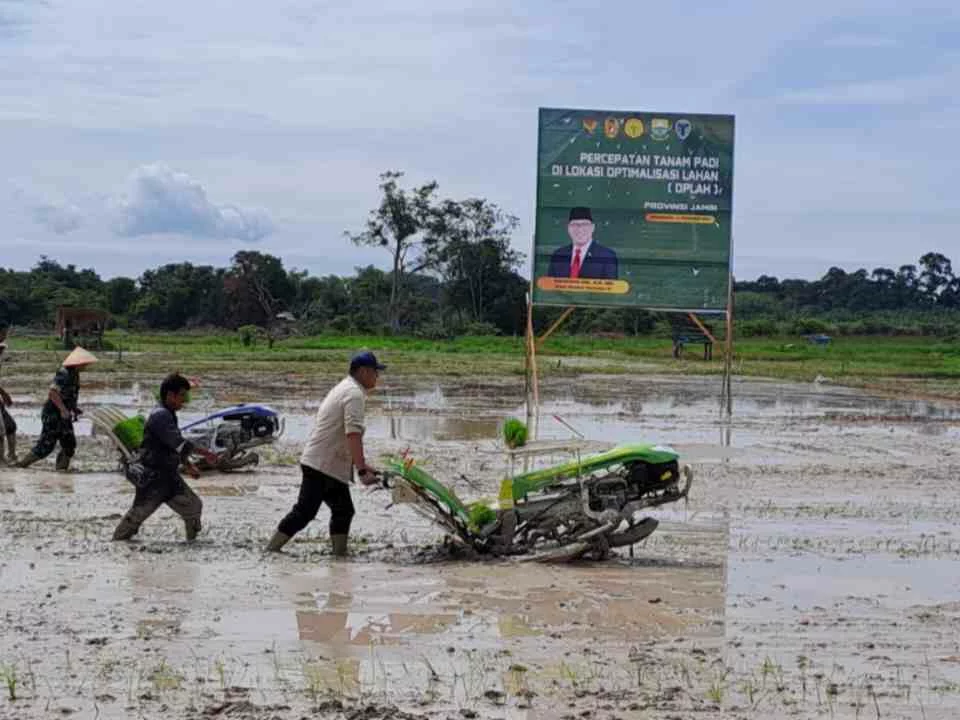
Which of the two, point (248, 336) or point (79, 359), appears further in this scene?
point (248, 336)

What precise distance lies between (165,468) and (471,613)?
10.6 feet

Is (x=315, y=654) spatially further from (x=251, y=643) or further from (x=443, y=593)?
(x=443, y=593)

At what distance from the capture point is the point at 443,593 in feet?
28.7

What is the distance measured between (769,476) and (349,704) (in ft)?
35.0

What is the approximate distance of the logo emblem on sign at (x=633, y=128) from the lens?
21.9 m

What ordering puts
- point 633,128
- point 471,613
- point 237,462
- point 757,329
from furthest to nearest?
point 757,329
point 633,128
point 237,462
point 471,613

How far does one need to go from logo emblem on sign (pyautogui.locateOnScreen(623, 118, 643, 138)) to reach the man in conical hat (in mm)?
10065

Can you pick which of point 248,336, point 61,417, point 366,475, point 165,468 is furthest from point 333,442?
point 248,336

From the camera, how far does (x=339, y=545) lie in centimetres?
991


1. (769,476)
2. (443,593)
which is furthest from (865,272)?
(443,593)

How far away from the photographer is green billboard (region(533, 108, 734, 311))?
21.9 metres

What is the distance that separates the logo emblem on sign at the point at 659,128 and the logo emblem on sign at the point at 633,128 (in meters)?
0.19

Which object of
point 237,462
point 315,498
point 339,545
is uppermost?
point 315,498

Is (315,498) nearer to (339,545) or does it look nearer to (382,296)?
(339,545)
